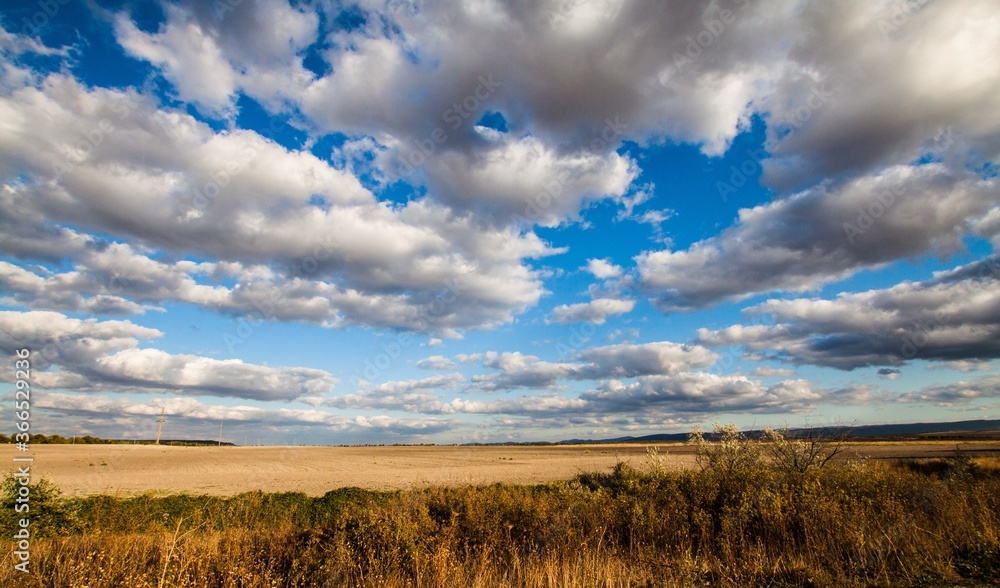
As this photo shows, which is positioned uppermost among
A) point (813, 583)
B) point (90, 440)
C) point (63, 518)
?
point (813, 583)

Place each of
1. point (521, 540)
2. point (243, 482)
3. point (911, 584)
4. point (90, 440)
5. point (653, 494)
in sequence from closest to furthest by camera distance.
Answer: point (911, 584) → point (521, 540) → point (653, 494) → point (243, 482) → point (90, 440)

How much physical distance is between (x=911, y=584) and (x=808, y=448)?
16363 mm

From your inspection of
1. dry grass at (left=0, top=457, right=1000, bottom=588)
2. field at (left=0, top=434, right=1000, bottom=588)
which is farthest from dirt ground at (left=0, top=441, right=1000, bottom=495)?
dry grass at (left=0, top=457, right=1000, bottom=588)

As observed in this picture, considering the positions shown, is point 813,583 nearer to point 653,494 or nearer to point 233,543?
point 653,494

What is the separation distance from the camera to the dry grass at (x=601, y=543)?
8.34 m

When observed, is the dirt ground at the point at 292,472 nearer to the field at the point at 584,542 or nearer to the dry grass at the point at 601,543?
the field at the point at 584,542

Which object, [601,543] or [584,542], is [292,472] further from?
[584,542]

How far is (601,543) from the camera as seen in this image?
37.0ft

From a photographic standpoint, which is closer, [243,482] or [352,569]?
[352,569]

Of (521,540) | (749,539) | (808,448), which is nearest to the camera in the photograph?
(749,539)

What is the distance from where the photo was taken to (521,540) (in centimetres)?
1243

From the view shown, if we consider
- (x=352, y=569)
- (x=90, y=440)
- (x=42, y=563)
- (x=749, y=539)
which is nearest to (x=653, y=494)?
(x=749, y=539)

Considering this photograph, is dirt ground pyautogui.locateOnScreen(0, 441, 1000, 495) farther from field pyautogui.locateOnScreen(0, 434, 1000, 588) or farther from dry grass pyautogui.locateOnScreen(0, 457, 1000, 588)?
dry grass pyautogui.locateOnScreen(0, 457, 1000, 588)

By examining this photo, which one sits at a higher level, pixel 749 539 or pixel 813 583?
pixel 813 583
